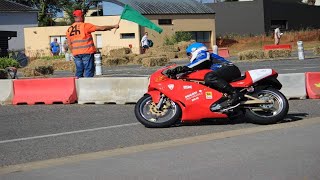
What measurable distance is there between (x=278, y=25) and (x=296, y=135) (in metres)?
55.4

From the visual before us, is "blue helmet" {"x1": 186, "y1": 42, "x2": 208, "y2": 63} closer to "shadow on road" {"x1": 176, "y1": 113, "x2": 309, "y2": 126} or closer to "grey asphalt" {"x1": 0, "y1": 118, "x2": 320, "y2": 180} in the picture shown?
"shadow on road" {"x1": 176, "y1": 113, "x2": 309, "y2": 126}

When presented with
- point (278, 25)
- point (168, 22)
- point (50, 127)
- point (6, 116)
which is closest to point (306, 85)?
point (50, 127)

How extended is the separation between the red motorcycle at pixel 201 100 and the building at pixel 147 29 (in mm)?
36596

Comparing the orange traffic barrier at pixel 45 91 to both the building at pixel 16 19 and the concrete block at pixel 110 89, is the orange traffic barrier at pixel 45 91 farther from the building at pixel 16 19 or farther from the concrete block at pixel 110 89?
the building at pixel 16 19

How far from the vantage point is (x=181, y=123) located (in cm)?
1021

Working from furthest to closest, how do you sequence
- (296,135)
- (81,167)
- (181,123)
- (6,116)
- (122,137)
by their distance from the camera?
(6,116), (181,123), (122,137), (296,135), (81,167)

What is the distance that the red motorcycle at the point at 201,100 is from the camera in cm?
950

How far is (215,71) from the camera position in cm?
957

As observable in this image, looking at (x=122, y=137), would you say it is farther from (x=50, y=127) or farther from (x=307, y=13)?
(x=307, y=13)

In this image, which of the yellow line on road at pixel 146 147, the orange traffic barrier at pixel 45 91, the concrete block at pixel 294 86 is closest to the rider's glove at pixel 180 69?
the yellow line on road at pixel 146 147

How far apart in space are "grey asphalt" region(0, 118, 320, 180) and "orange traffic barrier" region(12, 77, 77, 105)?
5.85 m

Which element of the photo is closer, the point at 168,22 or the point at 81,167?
the point at 81,167

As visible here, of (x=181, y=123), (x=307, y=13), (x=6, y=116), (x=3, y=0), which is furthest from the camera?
(x=307, y=13)

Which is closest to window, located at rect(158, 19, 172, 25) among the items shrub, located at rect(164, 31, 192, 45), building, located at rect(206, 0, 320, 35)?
shrub, located at rect(164, 31, 192, 45)
